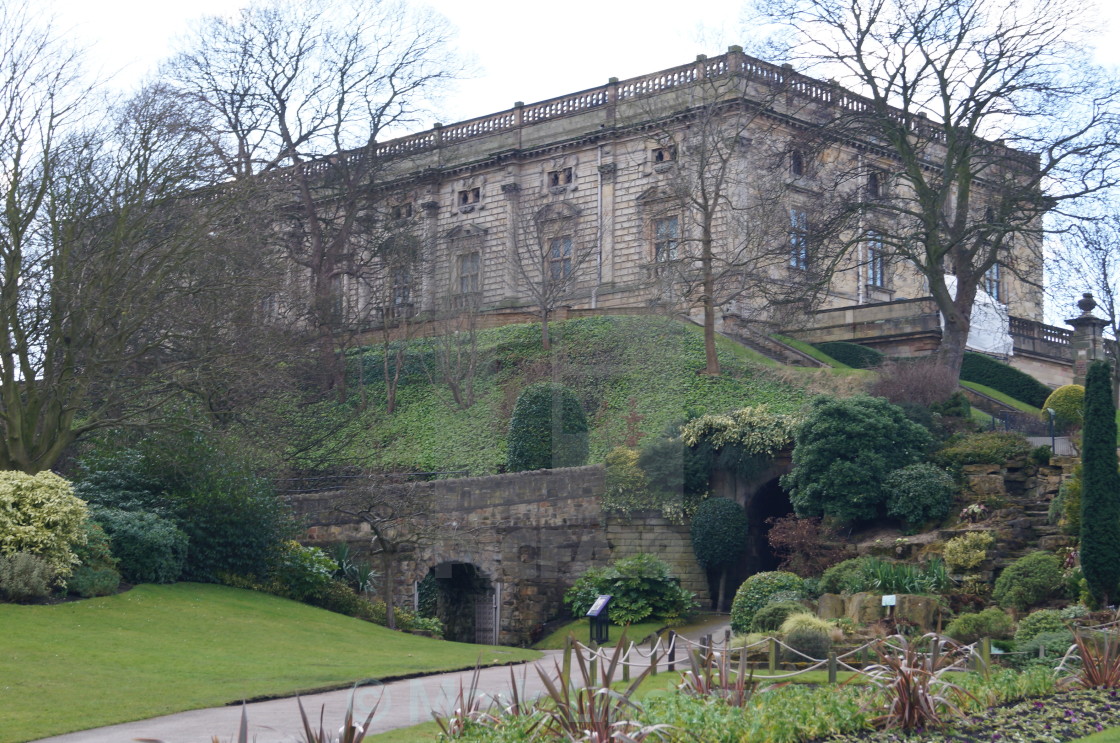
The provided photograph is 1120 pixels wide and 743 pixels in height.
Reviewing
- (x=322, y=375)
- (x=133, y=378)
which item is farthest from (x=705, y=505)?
(x=322, y=375)

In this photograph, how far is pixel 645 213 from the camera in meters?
45.6

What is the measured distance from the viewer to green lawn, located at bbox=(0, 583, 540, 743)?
12.6 meters

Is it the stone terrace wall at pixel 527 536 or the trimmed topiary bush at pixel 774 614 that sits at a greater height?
the stone terrace wall at pixel 527 536

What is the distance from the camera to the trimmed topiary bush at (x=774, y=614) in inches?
799

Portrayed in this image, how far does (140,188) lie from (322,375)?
1990 centimetres

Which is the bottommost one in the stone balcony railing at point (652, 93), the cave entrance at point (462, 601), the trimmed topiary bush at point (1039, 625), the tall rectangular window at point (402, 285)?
the cave entrance at point (462, 601)

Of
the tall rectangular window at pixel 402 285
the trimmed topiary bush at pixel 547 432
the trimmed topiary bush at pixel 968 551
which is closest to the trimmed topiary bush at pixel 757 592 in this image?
the trimmed topiary bush at pixel 968 551

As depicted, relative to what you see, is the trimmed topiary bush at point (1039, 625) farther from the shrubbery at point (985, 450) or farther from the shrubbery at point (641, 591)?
the shrubbery at point (641, 591)

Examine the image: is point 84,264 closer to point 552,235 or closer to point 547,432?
point 547,432

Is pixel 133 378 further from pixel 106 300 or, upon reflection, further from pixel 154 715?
pixel 154 715

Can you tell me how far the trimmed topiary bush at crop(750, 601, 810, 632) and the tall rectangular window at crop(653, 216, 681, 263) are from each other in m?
21.6

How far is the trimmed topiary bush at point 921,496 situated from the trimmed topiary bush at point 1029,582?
3.88 m

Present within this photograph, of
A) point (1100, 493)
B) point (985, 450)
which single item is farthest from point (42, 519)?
point (985, 450)

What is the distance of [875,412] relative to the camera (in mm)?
26266
